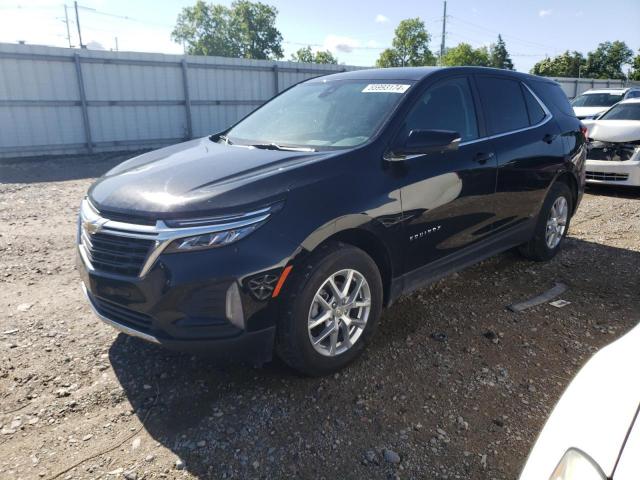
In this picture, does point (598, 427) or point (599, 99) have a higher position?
point (599, 99)

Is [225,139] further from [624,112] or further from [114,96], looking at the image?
[114,96]

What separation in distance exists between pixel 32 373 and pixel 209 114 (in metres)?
13.1

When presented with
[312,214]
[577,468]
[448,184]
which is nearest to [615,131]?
[448,184]

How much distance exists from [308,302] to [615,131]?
25.0 ft

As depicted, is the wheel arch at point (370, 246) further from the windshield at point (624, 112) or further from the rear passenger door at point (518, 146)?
the windshield at point (624, 112)

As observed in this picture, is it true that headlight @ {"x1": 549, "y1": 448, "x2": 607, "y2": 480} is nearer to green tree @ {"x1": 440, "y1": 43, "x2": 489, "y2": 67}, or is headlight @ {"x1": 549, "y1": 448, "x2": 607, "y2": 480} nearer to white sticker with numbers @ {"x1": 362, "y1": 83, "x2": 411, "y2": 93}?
white sticker with numbers @ {"x1": 362, "y1": 83, "x2": 411, "y2": 93}

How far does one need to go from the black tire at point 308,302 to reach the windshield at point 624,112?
8158 millimetres

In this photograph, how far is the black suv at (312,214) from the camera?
2.42 metres

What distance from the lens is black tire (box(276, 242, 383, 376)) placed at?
8.53ft

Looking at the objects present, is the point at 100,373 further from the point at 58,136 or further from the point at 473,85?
the point at 58,136

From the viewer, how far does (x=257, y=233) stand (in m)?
2.44

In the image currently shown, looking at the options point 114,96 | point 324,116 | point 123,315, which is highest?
point 324,116

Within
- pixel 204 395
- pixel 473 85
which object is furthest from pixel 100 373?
pixel 473 85

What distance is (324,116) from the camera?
3531mm
